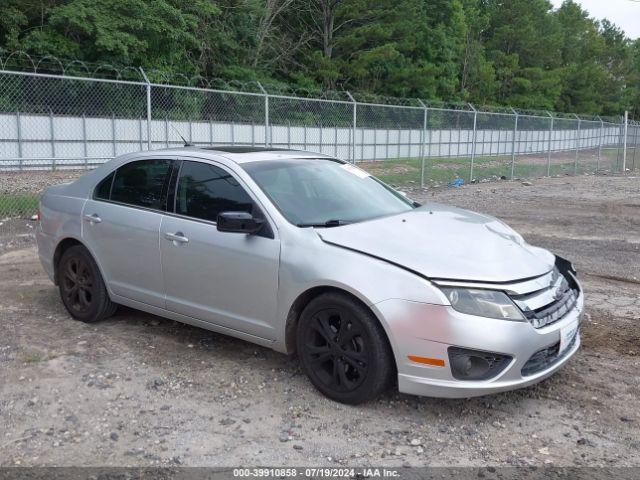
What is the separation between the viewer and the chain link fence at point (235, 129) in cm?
1764

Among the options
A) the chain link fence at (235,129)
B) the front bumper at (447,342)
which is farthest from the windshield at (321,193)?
the chain link fence at (235,129)

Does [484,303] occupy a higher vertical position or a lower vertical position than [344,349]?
higher

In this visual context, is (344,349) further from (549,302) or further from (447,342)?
(549,302)

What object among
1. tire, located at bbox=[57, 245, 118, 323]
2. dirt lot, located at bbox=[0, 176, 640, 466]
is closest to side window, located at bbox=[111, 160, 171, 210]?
tire, located at bbox=[57, 245, 118, 323]

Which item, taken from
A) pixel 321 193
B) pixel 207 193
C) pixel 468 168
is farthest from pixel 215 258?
pixel 468 168

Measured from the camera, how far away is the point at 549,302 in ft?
12.0

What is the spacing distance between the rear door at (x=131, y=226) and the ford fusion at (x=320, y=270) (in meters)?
0.01

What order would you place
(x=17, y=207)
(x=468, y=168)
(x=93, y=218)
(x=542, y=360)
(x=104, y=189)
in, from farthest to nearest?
1. (x=468, y=168)
2. (x=17, y=207)
3. (x=104, y=189)
4. (x=93, y=218)
5. (x=542, y=360)

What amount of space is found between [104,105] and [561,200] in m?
14.6

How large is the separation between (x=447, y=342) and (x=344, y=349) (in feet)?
2.11

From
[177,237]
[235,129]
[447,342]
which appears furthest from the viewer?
[235,129]

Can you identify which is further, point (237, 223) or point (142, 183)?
point (142, 183)

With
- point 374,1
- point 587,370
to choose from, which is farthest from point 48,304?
point 374,1

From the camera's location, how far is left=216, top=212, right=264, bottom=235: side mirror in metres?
3.94
